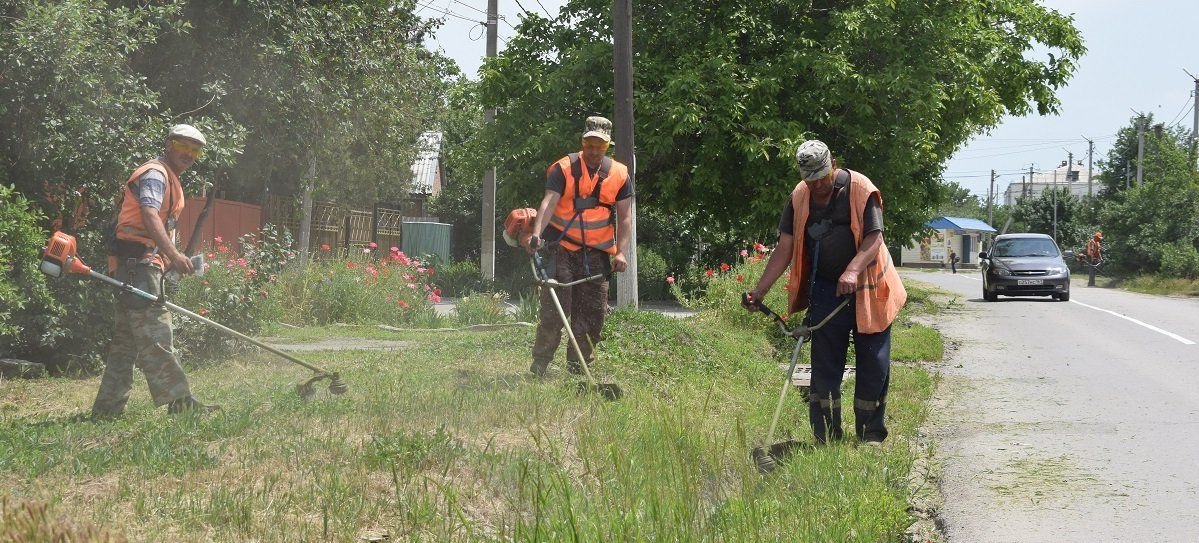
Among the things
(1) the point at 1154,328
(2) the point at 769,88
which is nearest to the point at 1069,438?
(1) the point at 1154,328

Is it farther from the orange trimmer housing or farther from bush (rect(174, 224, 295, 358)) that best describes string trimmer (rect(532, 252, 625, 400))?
bush (rect(174, 224, 295, 358))

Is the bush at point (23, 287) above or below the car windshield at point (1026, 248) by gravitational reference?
below

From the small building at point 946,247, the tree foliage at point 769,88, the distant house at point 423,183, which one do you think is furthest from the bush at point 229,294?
the small building at point 946,247

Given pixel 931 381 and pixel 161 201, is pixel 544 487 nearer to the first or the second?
pixel 161 201

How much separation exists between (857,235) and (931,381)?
4428 millimetres

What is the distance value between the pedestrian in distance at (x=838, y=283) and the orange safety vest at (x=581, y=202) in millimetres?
1822

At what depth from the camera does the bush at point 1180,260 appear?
115 feet

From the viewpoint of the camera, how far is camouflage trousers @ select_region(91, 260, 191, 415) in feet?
23.6

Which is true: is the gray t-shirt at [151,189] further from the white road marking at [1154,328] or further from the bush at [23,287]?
the white road marking at [1154,328]

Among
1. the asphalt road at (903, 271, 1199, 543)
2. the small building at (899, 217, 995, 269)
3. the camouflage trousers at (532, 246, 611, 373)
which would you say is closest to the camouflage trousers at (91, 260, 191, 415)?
the camouflage trousers at (532, 246, 611, 373)

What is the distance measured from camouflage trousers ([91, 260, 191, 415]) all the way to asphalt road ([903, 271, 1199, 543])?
450cm

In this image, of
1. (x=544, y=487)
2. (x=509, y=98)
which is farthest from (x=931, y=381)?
(x=509, y=98)

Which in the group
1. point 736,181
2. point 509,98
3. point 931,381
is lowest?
point 931,381

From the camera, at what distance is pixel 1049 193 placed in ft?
272
